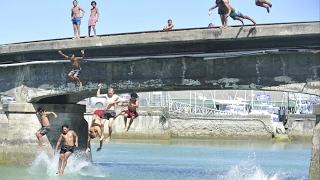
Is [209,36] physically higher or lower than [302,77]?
higher

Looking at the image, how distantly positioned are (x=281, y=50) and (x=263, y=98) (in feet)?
199

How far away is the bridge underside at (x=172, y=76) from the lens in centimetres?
1891

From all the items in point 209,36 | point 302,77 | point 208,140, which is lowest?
point 208,140

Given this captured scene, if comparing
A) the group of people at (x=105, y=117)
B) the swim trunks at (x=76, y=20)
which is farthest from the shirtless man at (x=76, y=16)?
the group of people at (x=105, y=117)

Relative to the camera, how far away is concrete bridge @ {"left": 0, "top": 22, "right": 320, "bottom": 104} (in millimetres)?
18672

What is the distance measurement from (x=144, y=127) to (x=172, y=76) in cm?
3103

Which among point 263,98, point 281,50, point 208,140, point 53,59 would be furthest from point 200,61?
point 263,98

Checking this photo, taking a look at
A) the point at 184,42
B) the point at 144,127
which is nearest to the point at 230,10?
the point at 184,42

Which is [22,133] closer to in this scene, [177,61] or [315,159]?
[177,61]

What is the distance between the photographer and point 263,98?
257ft

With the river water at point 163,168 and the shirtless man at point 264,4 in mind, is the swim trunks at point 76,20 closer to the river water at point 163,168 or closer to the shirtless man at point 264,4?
the river water at point 163,168

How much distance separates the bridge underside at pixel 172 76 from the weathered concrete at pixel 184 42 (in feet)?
1.29

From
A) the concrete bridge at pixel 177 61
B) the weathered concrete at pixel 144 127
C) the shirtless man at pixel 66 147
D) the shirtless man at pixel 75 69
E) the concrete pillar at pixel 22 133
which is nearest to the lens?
the concrete bridge at pixel 177 61

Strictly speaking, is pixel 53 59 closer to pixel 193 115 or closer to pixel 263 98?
pixel 193 115
